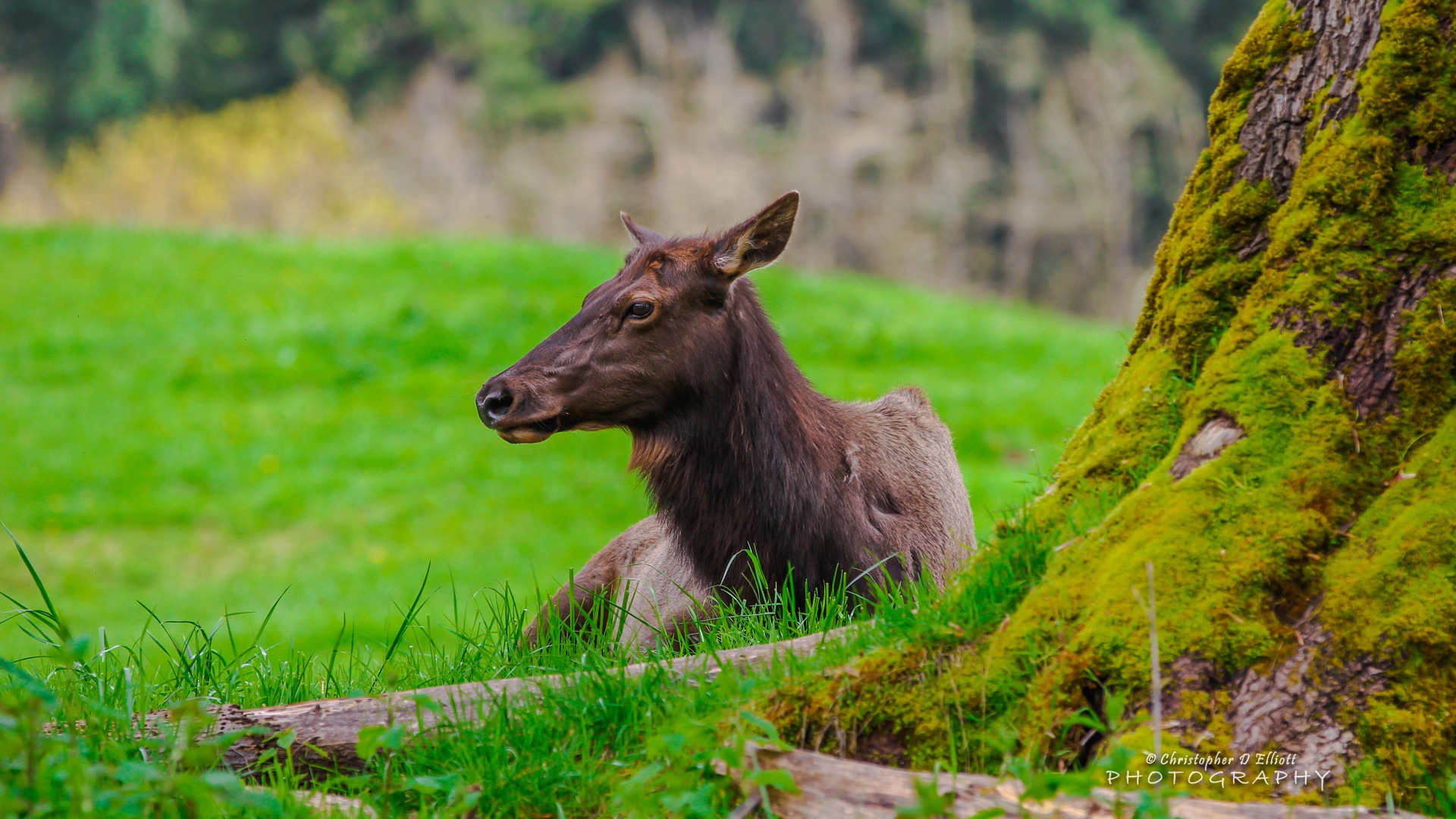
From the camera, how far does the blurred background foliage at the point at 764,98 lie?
37500 millimetres

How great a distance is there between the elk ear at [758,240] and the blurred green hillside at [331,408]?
5.74 m

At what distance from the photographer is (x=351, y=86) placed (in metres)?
39.5

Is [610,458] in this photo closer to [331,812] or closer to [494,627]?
[494,627]

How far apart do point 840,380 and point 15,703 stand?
12.1 meters

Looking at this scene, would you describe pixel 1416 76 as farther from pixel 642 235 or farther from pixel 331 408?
pixel 331 408

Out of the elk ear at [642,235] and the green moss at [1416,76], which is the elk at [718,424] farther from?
the green moss at [1416,76]

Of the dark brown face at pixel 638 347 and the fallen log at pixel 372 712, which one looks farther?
the dark brown face at pixel 638 347

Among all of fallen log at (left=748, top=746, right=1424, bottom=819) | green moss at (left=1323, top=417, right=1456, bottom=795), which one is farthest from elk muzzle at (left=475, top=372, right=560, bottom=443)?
green moss at (left=1323, top=417, right=1456, bottom=795)

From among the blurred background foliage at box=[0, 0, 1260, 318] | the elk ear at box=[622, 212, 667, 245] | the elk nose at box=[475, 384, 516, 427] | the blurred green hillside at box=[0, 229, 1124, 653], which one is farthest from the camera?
the blurred background foliage at box=[0, 0, 1260, 318]

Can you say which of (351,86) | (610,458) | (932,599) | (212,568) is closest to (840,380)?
(610,458)

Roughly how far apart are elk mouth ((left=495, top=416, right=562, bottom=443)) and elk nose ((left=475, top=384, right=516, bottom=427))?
0.19 feet

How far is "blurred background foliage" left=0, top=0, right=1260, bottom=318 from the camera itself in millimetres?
37500

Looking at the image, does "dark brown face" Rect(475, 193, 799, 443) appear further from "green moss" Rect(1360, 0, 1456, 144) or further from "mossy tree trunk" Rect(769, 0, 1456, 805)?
"green moss" Rect(1360, 0, 1456, 144)

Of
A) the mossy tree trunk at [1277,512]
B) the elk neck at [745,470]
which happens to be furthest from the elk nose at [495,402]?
the mossy tree trunk at [1277,512]
